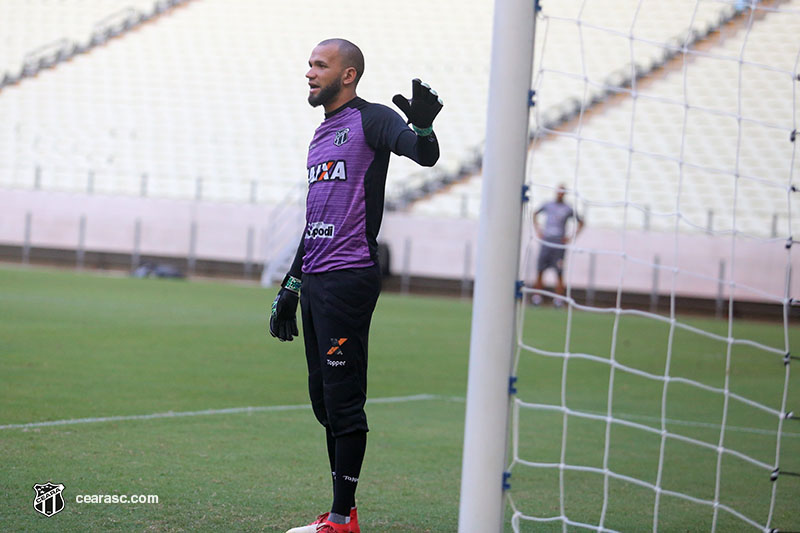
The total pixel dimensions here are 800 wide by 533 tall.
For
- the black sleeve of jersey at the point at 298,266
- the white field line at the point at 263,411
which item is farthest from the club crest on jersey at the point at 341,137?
the white field line at the point at 263,411

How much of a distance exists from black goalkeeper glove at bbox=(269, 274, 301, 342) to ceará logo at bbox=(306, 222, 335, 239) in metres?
0.26

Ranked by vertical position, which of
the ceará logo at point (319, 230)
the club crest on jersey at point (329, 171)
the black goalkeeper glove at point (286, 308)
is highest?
the club crest on jersey at point (329, 171)

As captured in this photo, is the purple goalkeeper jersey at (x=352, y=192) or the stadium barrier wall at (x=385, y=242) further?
the stadium barrier wall at (x=385, y=242)

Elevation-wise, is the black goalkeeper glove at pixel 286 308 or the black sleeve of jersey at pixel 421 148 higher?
the black sleeve of jersey at pixel 421 148

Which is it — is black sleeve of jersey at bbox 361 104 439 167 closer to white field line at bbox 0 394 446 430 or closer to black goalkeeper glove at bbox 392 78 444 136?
black goalkeeper glove at bbox 392 78 444 136

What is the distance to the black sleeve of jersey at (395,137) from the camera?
3361mm

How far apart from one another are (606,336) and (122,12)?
23699 millimetres

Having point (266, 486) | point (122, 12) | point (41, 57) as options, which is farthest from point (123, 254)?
point (266, 486)

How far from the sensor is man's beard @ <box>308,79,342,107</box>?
3693mm

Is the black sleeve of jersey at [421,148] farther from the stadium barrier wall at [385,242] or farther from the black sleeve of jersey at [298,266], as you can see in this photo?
the stadium barrier wall at [385,242]

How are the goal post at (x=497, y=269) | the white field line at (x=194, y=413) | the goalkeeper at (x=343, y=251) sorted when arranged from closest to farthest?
the goal post at (x=497, y=269) < the goalkeeper at (x=343, y=251) < the white field line at (x=194, y=413)

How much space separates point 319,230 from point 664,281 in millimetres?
18890

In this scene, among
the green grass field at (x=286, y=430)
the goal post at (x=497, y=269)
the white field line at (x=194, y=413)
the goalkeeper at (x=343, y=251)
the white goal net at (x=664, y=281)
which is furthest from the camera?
the white field line at (x=194, y=413)

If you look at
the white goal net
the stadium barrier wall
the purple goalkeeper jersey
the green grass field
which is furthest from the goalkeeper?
the stadium barrier wall
